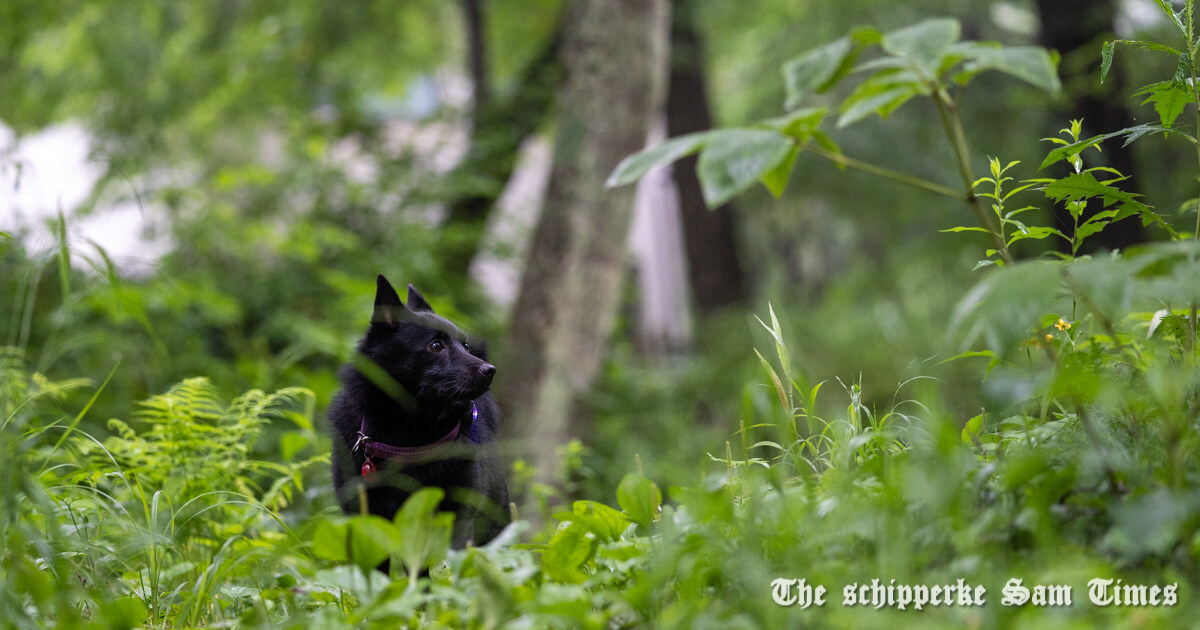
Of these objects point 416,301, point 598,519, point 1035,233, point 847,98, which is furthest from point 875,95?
point 416,301

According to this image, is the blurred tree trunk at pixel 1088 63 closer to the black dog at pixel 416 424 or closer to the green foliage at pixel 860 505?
the green foliage at pixel 860 505

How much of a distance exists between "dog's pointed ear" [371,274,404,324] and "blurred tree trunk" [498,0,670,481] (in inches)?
119

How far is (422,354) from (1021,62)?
163cm

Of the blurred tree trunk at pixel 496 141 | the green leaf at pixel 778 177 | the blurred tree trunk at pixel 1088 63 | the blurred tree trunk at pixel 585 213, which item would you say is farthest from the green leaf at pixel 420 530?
the blurred tree trunk at pixel 496 141

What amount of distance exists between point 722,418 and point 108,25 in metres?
6.37

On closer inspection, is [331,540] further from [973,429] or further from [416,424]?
[973,429]

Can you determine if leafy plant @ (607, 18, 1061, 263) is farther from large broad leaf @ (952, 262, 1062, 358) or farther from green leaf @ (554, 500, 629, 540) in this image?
green leaf @ (554, 500, 629, 540)

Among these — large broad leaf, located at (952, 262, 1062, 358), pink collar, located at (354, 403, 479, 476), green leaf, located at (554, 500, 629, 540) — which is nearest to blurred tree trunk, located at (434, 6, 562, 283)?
pink collar, located at (354, 403, 479, 476)

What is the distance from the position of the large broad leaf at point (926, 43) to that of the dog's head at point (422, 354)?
1.31 metres

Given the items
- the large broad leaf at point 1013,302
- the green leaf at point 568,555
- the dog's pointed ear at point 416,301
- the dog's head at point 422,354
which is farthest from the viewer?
the dog's pointed ear at point 416,301

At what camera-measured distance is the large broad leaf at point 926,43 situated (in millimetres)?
1008

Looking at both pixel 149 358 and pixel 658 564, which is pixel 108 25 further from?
pixel 658 564

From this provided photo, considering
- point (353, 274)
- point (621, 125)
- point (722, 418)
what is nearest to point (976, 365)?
point (722, 418)

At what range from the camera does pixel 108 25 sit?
6.53 metres
